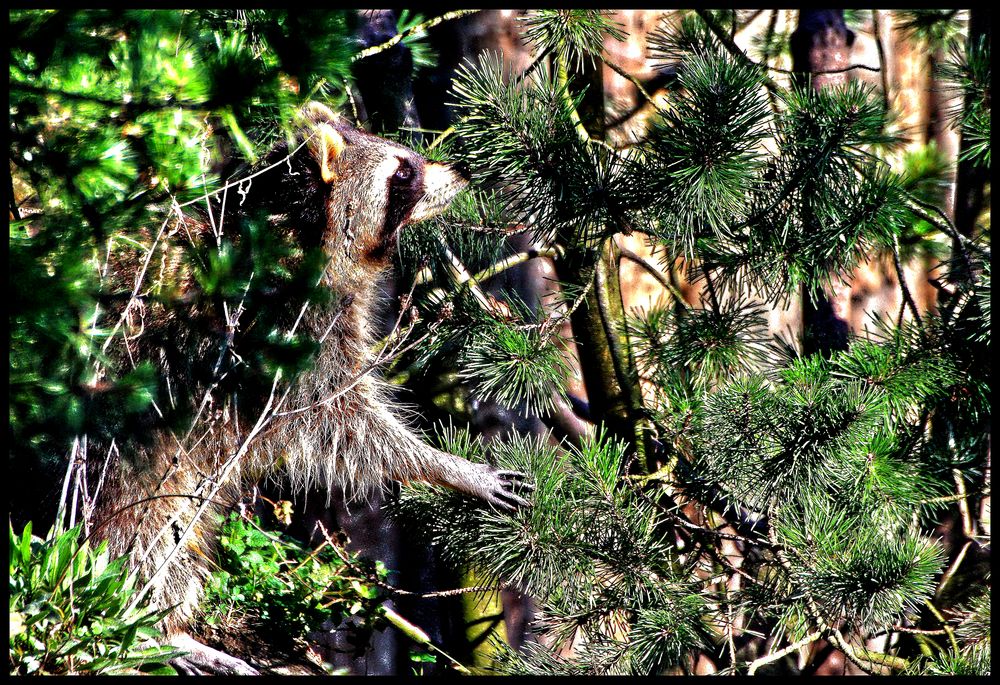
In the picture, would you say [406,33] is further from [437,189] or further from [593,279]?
[593,279]

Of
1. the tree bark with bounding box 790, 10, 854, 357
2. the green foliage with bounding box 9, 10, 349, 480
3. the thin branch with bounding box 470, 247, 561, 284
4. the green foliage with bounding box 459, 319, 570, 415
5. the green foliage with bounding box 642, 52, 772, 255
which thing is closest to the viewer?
the green foliage with bounding box 9, 10, 349, 480

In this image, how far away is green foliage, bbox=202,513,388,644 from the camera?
2619 millimetres

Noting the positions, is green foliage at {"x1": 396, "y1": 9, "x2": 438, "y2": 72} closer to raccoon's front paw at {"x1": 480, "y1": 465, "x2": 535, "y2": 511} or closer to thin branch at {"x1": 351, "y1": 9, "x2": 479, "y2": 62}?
thin branch at {"x1": 351, "y1": 9, "x2": 479, "y2": 62}

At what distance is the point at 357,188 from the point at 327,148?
7.4 inches

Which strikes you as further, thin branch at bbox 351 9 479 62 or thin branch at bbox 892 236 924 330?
thin branch at bbox 351 9 479 62

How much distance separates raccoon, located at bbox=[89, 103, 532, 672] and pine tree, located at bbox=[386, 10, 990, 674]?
0.27 m

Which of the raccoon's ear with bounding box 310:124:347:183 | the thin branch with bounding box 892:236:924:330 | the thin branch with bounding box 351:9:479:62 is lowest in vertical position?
the thin branch with bounding box 892:236:924:330

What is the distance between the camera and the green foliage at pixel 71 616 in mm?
1364

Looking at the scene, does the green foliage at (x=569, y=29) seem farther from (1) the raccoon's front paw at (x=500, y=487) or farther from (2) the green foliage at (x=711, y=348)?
(1) the raccoon's front paw at (x=500, y=487)

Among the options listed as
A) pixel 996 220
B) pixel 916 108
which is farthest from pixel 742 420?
pixel 916 108

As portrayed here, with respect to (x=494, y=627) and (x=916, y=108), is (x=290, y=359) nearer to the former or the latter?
(x=494, y=627)

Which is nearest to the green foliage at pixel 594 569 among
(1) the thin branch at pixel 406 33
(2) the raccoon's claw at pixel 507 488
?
(2) the raccoon's claw at pixel 507 488

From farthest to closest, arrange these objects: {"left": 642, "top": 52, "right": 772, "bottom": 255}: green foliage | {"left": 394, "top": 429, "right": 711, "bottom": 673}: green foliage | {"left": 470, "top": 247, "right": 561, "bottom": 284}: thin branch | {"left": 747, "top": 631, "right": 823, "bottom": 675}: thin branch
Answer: {"left": 470, "top": 247, "right": 561, "bottom": 284}: thin branch → {"left": 747, "top": 631, "right": 823, "bottom": 675}: thin branch → {"left": 394, "top": 429, "right": 711, "bottom": 673}: green foliage → {"left": 642, "top": 52, "right": 772, "bottom": 255}: green foliage

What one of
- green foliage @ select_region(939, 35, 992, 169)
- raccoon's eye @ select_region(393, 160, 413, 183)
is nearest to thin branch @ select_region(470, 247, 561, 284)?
raccoon's eye @ select_region(393, 160, 413, 183)
